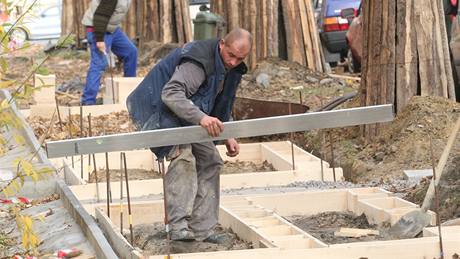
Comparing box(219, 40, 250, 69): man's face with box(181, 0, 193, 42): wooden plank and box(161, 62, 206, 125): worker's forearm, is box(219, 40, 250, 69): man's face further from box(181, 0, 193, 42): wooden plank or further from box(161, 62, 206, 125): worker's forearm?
box(181, 0, 193, 42): wooden plank

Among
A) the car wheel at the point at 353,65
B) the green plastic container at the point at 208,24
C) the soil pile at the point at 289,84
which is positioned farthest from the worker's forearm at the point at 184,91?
the car wheel at the point at 353,65

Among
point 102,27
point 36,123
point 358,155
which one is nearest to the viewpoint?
point 358,155

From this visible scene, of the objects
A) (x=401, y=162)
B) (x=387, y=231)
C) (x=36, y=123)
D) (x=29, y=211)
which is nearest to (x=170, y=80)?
(x=387, y=231)

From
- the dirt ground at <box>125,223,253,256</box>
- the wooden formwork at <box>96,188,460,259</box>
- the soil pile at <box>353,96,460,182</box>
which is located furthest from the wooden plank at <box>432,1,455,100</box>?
the dirt ground at <box>125,223,253,256</box>

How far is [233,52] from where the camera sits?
27.5 feet

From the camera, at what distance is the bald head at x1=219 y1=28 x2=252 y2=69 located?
8352 mm

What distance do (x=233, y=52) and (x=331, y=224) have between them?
7.44 feet

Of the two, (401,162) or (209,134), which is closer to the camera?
(209,134)

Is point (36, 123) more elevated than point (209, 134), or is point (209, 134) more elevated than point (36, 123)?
point (209, 134)

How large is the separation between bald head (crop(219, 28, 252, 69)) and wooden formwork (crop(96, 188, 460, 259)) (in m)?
Result: 1.30

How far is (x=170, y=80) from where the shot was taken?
8.40 m

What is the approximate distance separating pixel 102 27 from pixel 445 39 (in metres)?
5.84

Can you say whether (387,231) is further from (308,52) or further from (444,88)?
(308,52)

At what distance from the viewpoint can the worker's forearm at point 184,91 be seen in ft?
26.7
